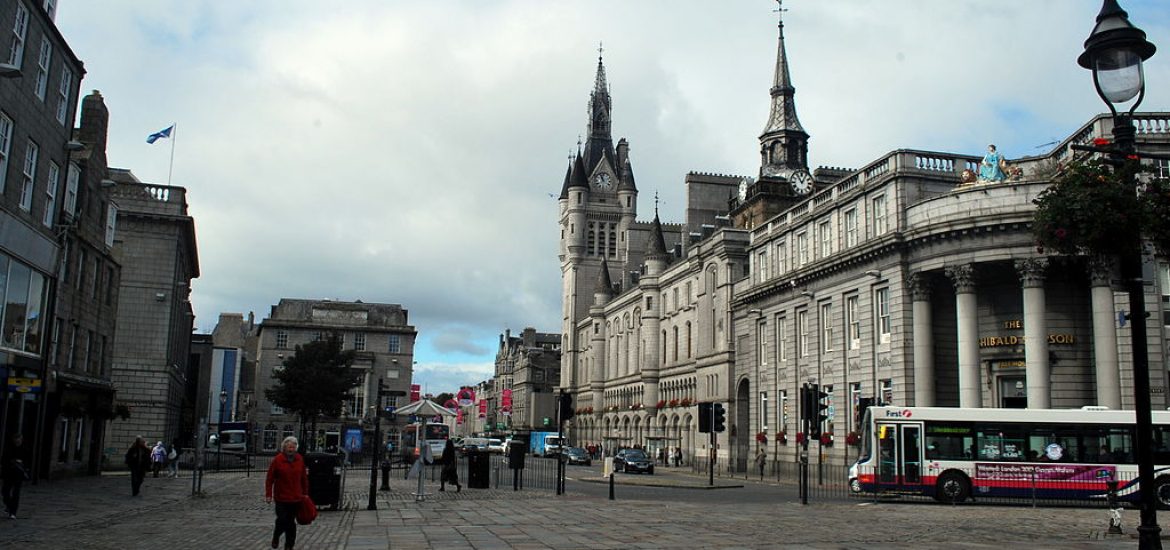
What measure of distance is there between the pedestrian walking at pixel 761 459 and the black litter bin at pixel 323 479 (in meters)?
30.3

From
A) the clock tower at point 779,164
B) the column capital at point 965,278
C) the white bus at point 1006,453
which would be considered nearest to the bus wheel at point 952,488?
the white bus at point 1006,453

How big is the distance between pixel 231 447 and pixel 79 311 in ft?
144

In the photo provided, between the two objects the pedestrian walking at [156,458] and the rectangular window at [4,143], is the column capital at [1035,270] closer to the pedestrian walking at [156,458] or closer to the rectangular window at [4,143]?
the rectangular window at [4,143]

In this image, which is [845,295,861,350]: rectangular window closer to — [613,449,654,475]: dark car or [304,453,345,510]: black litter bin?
[613,449,654,475]: dark car

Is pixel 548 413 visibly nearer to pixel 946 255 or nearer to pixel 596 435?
pixel 596 435

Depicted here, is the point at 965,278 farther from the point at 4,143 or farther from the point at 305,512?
the point at 4,143

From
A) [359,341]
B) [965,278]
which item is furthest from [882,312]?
[359,341]

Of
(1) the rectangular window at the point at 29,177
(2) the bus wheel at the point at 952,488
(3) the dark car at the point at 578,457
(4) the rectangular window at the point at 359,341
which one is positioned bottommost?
(3) the dark car at the point at 578,457

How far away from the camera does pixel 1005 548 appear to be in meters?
15.2

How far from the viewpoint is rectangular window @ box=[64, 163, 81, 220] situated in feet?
102

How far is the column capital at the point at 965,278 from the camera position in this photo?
37656 millimetres

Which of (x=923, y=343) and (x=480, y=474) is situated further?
(x=923, y=343)

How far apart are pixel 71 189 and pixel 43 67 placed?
17.7ft

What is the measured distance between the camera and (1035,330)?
35781 mm
